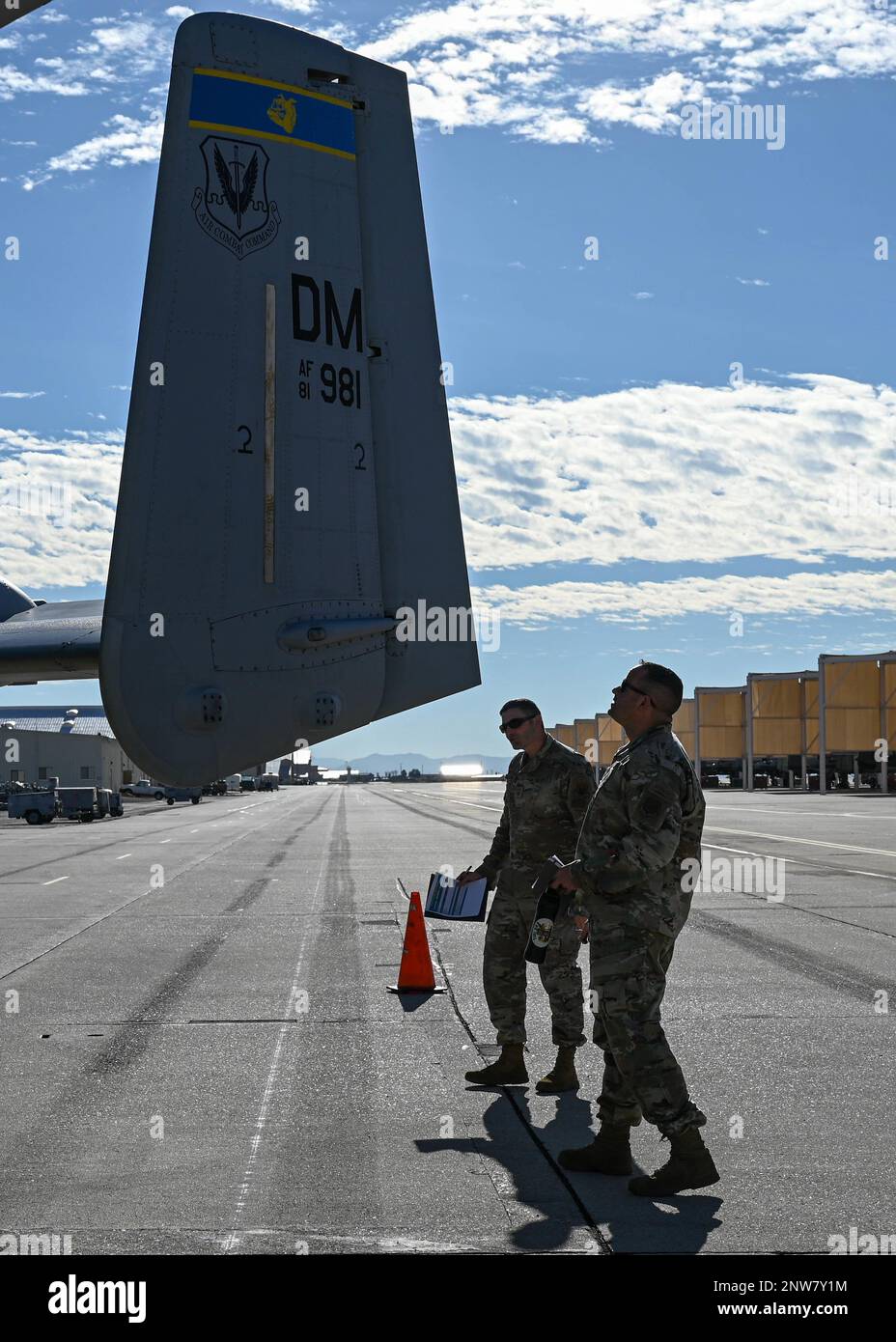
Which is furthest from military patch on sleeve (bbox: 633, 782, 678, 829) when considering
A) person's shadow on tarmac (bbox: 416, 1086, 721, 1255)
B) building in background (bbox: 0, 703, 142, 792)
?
building in background (bbox: 0, 703, 142, 792)

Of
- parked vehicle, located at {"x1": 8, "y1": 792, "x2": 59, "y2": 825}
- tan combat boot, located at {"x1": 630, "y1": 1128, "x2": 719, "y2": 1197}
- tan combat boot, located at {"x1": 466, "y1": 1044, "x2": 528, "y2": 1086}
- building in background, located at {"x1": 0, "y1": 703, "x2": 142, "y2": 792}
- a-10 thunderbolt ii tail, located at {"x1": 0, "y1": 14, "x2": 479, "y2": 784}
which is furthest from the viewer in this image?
building in background, located at {"x1": 0, "y1": 703, "x2": 142, "y2": 792}

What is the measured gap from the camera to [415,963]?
11.2 m

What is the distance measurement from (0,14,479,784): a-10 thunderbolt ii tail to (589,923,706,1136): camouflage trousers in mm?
1303

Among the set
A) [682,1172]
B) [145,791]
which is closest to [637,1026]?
[682,1172]

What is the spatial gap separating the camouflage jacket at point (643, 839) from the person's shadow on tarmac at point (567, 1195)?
3.54ft

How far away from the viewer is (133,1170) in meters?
6.14

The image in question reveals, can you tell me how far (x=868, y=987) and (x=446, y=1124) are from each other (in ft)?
17.1

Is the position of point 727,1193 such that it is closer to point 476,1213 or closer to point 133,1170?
point 476,1213

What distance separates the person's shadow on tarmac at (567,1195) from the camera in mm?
5176

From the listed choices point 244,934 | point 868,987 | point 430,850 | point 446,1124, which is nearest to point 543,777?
point 446,1124

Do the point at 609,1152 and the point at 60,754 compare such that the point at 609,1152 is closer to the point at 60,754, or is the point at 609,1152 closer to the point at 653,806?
the point at 653,806

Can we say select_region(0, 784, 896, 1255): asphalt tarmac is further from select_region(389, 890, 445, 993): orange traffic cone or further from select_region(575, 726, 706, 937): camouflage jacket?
select_region(575, 726, 706, 937): camouflage jacket

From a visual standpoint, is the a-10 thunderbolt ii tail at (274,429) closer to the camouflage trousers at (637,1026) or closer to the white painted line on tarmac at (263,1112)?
the camouflage trousers at (637,1026)

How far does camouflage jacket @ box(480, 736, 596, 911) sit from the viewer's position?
25.8ft
